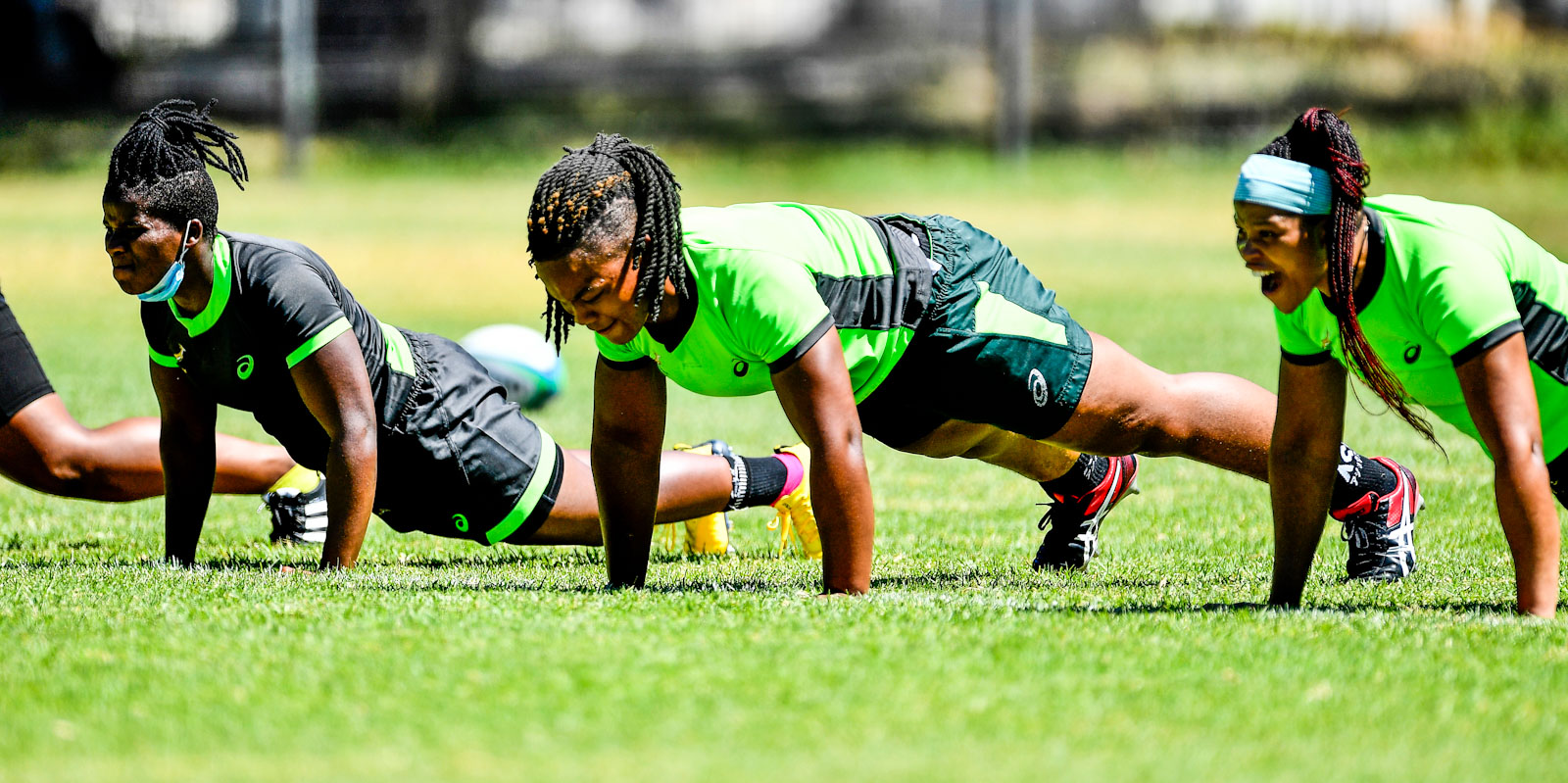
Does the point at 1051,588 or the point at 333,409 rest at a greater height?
the point at 333,409

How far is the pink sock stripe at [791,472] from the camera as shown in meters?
6.90

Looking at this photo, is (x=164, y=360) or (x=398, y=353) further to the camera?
(x=398, y=353)

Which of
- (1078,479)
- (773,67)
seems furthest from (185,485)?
(773,67)

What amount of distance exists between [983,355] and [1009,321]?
0.17m

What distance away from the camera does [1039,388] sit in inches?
224

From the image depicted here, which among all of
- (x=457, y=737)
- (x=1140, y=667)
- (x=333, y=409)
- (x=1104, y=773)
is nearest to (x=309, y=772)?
(x=457, y=737)

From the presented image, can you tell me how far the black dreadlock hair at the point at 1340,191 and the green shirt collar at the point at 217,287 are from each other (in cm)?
358

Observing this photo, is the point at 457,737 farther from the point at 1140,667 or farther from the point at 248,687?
the point at 1140,667

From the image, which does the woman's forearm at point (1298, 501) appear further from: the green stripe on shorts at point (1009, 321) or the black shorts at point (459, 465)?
the black shorts at point (459, 465)

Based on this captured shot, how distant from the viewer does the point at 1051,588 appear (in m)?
5.95

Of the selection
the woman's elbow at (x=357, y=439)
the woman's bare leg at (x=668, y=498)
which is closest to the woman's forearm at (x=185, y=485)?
the woman's elbow at (x=357, y=439)

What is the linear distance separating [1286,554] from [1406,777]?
187 cm

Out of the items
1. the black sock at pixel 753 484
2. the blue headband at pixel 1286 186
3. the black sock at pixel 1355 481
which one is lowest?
the black sock at pixel 753 484

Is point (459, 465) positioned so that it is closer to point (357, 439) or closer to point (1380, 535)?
point (357, 439)
